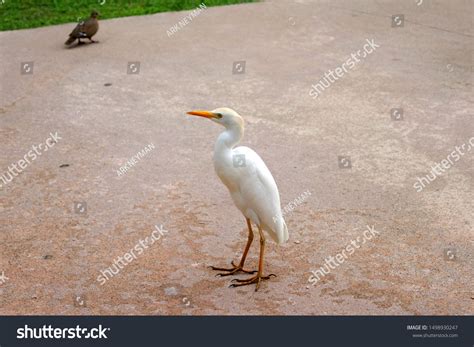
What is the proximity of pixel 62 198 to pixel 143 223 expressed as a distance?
1.01 metres

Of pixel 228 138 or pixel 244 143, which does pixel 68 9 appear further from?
pixel 228 138

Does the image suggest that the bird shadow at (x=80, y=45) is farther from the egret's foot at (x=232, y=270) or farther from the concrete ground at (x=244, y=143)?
the egret's foot at (x=232, y=270)

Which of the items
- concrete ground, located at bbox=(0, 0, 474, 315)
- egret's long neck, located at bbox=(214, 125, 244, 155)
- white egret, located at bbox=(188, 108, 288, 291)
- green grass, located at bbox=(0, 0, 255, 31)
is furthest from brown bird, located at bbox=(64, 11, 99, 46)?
egret's long neck, located at bbox=(214, 125, 244, 155)

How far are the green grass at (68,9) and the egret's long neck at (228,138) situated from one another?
27.9 feet

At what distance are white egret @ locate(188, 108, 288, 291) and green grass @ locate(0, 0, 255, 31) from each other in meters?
Result: 8.46

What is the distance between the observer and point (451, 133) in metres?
8.55

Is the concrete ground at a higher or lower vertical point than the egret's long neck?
lower

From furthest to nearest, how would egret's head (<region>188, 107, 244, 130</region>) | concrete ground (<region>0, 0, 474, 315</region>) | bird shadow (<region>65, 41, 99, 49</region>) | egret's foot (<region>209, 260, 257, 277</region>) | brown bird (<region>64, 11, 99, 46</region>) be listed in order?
bird shadow (<region>65, 41, 99, 49</region>) < brown bird (<region>64, 11, 99, 46</region>) < egret's foot (<region>209, 260, 257, 277</region>) < concrete ground (<region>0, 0, 474, 315</region>) < egret's head (<region>188, 107, 244, 130</region>)

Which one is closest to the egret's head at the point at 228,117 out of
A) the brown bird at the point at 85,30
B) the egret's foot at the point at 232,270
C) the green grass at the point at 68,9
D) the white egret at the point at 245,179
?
the white egret at the point at 245,179

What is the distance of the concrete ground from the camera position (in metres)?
5.84

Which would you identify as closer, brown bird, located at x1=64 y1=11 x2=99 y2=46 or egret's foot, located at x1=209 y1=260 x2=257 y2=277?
egret's foot, located at x1=209 y1=260 x2=257 y2=277

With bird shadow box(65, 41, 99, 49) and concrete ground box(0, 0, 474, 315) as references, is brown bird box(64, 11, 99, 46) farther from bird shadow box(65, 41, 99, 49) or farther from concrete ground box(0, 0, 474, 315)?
concrete ground box(0, 0, 474, 315)

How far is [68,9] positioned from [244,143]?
7.16m

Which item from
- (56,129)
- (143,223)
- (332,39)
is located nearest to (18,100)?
(56,129)
